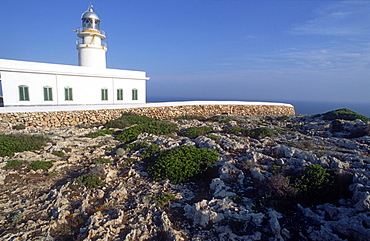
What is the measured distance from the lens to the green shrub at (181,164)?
25.0 ft

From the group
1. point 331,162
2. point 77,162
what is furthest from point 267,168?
point 77,162

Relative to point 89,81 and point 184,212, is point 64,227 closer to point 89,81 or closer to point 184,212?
point 184,212

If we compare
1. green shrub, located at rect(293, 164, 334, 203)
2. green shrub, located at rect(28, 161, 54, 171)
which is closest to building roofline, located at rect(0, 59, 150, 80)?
green shrub, located at rect(28, 161, 54, 171)

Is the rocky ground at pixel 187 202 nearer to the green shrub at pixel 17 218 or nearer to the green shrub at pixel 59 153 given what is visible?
the green shrub at pixel 17 218

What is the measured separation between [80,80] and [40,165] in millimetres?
13747

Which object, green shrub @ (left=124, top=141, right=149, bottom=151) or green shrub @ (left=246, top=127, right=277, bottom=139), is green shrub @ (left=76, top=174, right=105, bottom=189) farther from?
green shrub @ (left=246, top=127, right=277, bottom=139)

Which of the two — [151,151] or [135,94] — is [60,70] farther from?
[151,151]

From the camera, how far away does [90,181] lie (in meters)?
7.38

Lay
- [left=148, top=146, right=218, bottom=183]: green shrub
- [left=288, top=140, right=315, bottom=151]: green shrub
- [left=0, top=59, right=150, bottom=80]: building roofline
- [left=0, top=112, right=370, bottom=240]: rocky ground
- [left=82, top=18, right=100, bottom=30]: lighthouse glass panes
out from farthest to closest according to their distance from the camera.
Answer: [left=82, top=18, right=100, bottom=30]: lighthouse glass panes, [left=0, top=59, right=150, bottom=80]: building roofline, [left=288, top=140, right=315, bottom=151]: green shrub, [left=148, top=146, right=218, bottom=183]: green shrub, [left=0, top=112, right=370, bottom=240]: rocky ground

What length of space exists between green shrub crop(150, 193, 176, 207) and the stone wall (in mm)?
13594

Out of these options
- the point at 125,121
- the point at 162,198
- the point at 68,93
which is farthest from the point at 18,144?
the point at 68,93

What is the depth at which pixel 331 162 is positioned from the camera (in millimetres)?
7066

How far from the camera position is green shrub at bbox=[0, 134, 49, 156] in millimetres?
9616

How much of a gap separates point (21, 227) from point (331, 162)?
851cm
